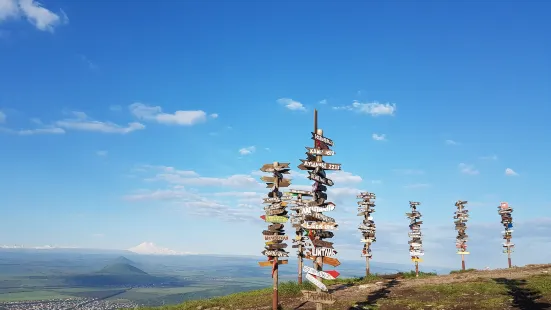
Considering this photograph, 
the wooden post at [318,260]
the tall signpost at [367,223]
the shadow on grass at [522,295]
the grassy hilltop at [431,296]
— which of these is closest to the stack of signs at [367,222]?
the tall signpost at [367,223]

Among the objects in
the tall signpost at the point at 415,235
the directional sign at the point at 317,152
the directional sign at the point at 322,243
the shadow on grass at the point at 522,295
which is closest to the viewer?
the directional sign at the point at 322,243

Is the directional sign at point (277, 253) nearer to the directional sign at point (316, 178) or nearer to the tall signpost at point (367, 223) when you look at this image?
the directional sign at point (316, 178)

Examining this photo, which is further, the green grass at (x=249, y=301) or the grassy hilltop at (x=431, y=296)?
the green grass at (x=249, y=301)

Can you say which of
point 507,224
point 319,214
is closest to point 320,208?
point 319,214

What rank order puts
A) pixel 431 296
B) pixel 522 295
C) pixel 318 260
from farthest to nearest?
pixel 431 296, pixel 522 295, pixel 318 260

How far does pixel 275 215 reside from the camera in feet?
82.8

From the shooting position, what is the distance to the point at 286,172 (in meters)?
26.3

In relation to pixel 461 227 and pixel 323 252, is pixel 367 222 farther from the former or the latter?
pixel 323 252

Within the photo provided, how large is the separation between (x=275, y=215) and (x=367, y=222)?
2177 cm

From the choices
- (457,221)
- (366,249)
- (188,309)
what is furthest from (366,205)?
(188,309)

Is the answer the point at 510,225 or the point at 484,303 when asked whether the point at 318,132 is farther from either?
the point at 510,225

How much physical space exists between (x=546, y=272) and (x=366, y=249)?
1726 cm

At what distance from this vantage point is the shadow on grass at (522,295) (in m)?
20.9

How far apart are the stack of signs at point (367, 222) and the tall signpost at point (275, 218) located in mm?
20100
